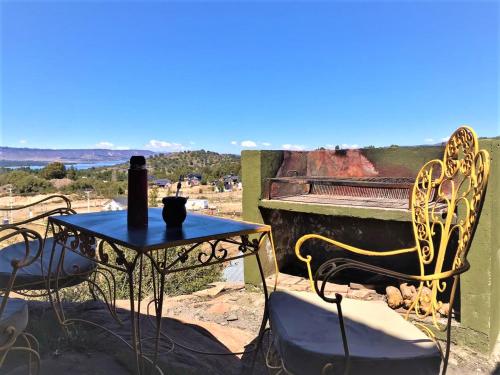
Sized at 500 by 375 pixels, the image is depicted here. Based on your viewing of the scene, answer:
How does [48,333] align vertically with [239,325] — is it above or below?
above

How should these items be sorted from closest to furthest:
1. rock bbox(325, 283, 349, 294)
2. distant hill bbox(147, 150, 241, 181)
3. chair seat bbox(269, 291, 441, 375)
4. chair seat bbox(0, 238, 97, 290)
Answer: chair seat bbox(269, 291, 441, 375) < chair seat bbox(0, 238, 97, 290) < rock bbox(325, 283, 349, 294) < distant hill bbox(147, 150, 241, 181)

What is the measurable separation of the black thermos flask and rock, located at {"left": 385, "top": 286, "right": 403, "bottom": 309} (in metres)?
2.44

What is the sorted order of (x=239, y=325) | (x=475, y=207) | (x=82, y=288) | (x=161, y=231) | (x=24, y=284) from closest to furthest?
(x=475, y=207) → (x=161, y=231) → (x=24, y=284) → (x=239, y=325) → (x=82, y=288)

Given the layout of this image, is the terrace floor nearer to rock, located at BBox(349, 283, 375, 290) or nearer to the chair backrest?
rock, located at BBox(349, 283, 375, 290)

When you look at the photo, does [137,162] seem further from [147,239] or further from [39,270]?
[39,270]

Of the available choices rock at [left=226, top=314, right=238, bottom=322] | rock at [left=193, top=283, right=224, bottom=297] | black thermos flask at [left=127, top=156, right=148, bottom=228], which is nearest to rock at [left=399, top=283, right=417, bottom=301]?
rock at [left=226, top=314, right=238, bottom=322]

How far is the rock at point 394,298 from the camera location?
131 inches

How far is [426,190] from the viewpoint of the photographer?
2.28 meters

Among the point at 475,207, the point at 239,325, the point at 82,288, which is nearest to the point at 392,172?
the point at 239,325

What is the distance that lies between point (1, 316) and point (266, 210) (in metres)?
2.77

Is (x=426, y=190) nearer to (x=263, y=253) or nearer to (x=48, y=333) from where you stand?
(x=263, y=253)

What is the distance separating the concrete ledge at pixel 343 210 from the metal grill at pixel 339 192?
0.15 meters

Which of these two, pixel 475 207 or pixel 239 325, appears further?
pixel 239 325

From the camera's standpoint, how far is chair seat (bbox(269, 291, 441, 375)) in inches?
47.9
